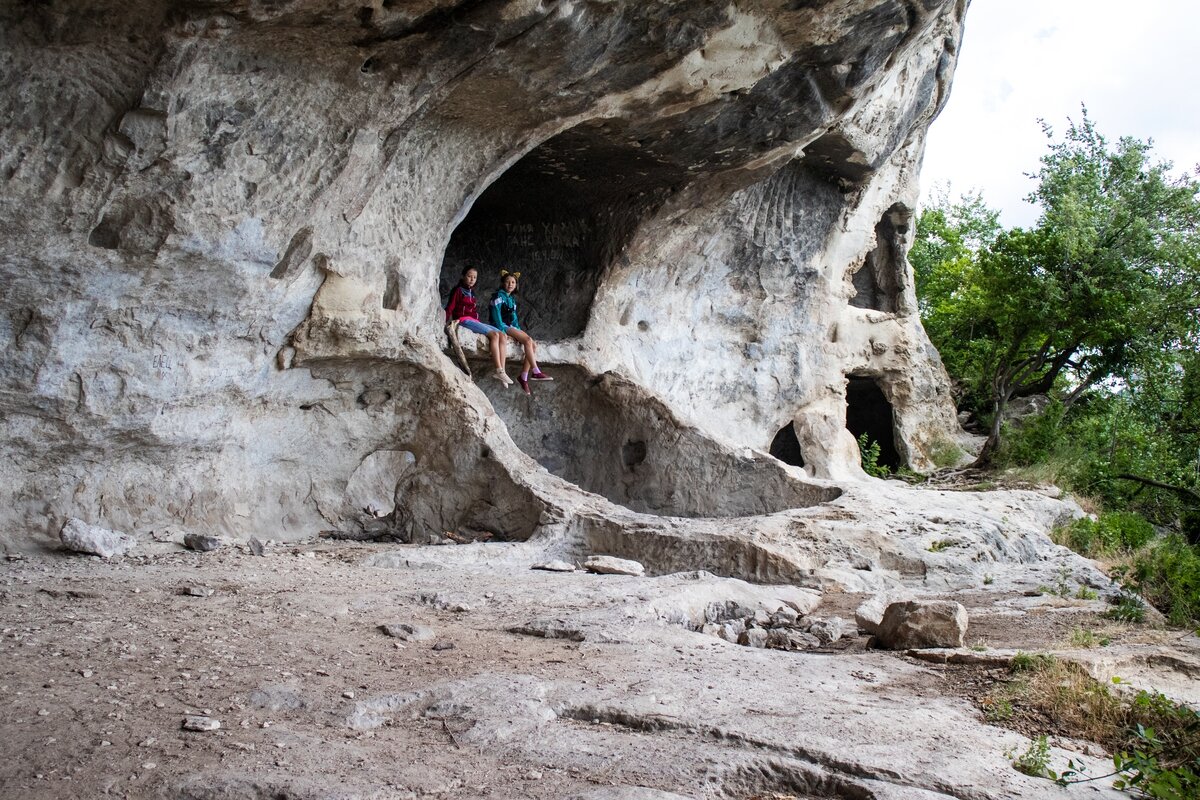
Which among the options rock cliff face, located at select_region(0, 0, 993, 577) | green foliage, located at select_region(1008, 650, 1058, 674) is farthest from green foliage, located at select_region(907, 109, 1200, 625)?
green foliage, located at select_region(1008, 650, 1058, 674)

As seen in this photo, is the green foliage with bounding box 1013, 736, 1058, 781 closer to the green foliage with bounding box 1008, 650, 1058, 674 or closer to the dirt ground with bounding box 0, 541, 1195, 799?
the dirt ground with bounding box 0, 541, 1195, 799

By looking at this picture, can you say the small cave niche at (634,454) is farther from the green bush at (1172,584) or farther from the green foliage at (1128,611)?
the green foliage at (1128,611)

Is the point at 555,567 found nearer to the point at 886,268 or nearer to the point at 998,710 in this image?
the point at 998,710

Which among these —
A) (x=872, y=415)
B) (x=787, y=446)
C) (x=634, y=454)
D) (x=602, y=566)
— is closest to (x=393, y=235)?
(x=602, y=566)

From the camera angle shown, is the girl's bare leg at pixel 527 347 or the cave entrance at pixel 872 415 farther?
the cave entrance at pixel 872 415

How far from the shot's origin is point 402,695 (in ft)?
10.2

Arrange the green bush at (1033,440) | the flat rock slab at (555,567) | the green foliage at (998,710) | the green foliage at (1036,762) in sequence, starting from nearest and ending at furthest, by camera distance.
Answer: the green foliage at (1036,762) → the green foliage at (998,710) → the flat rock slab at (555,567) → the green bush at (1033,440)

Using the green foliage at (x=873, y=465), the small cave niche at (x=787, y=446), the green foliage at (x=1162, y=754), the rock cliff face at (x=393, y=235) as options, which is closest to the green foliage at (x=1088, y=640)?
the green foliage at (x=1162, y=754)

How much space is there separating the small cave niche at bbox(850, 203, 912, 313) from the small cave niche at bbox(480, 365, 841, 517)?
5.90m

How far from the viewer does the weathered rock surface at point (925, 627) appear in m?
4.14

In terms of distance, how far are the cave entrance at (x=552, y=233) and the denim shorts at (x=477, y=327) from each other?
1320 millimetres

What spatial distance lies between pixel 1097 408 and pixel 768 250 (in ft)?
18.8

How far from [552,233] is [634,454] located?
2212mm

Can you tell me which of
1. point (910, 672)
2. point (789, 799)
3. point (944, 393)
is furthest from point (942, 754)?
point (944, 393)
